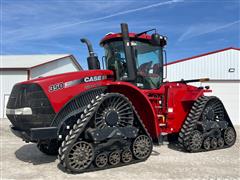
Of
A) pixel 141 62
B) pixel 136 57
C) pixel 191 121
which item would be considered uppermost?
pixel 136 57

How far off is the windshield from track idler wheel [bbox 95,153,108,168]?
197 cm

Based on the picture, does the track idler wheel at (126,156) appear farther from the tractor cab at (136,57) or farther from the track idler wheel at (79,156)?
the tractor cab at (136,57)

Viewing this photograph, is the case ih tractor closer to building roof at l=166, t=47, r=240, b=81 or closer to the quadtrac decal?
the quadtrac decal

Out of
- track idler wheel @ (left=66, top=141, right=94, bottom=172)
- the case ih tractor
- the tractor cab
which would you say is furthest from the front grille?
the tractor cab

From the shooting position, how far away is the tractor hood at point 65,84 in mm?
5816

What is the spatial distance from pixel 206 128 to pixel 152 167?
2494mm

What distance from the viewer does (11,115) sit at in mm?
6203

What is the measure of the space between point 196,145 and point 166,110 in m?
1.20

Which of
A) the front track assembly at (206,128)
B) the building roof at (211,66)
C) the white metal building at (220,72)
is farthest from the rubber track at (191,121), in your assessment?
the building roof at (211,66)

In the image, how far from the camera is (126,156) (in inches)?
248

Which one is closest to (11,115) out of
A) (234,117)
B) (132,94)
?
(132,94)

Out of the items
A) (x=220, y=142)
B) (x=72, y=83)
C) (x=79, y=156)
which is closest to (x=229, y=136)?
(x=220, y=142)

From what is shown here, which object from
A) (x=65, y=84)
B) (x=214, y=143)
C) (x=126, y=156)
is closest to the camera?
(x=65, y=84)

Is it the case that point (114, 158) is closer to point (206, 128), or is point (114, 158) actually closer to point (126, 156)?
point (126, 156)
